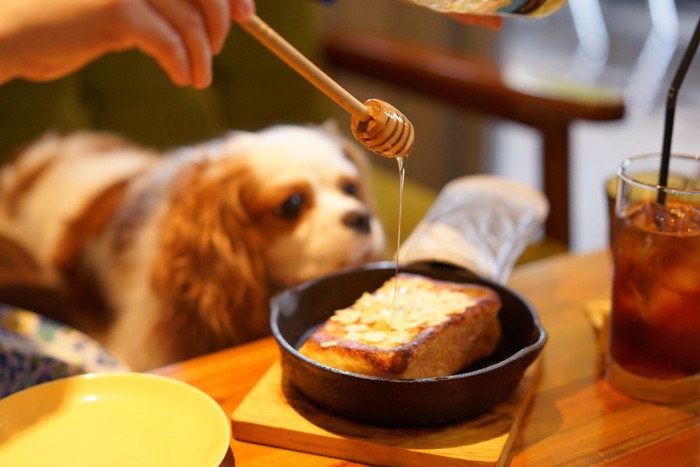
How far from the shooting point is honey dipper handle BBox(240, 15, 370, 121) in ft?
2.32

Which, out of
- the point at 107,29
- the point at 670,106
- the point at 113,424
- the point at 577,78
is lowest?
the point at 577,78

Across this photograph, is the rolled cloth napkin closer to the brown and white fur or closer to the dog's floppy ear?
the brown and white fur

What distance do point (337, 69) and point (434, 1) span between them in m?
1.13

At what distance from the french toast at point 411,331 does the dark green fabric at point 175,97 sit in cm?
88

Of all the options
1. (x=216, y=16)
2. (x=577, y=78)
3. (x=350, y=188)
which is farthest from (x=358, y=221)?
(x=577, y=78)

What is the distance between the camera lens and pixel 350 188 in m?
1.23

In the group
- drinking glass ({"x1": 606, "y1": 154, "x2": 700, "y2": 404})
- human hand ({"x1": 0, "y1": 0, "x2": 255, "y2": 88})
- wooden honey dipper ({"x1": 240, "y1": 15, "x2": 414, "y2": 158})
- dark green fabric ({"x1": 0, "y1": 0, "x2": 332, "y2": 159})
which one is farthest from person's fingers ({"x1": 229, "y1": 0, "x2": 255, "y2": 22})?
dark green fabric ({"x1": 0, "y1": 0, "x2": 332, "y2": 159})

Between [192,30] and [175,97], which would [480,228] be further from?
[175,97]

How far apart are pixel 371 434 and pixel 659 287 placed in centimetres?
30

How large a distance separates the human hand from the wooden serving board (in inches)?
15.6

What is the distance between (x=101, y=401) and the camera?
0.77 metres

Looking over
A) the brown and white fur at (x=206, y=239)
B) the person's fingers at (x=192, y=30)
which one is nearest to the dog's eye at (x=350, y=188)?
the brown and white fur at (x=206, y=239)

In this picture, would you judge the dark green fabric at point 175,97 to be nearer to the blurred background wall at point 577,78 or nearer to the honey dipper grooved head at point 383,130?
the blurred background wall at point 577,78

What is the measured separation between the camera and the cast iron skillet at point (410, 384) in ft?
2.27
